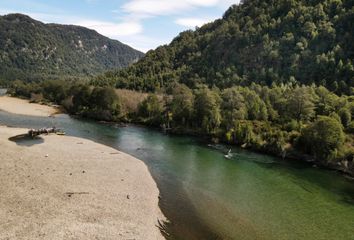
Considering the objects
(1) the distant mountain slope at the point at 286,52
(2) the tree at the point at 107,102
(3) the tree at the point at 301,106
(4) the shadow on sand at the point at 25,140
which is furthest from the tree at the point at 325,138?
(2) the tree at the point at 107,102

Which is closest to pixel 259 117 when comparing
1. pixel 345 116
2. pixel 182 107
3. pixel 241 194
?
pixel 345 116

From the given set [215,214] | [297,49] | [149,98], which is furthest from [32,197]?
[297,49]

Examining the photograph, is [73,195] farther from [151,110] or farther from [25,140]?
[151,110]

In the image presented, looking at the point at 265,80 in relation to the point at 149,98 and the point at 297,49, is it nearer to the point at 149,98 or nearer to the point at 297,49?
the point at 297,49

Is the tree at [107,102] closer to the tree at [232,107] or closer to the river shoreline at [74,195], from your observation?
the tree at [232,107]

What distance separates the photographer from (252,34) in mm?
186000

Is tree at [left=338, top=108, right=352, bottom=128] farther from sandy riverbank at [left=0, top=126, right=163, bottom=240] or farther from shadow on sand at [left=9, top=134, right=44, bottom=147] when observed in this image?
shadow on sand at [left=9, top=134, right=44, bottom=147]

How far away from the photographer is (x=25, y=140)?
72.7 metres

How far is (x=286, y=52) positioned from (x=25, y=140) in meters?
132

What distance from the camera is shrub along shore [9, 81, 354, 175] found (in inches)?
3039

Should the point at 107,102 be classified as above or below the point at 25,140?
above

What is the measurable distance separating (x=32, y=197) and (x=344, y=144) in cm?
6923

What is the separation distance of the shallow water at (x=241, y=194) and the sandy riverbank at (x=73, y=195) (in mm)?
3335

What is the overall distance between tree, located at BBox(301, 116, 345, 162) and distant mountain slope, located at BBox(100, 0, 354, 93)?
55866 millimetres
